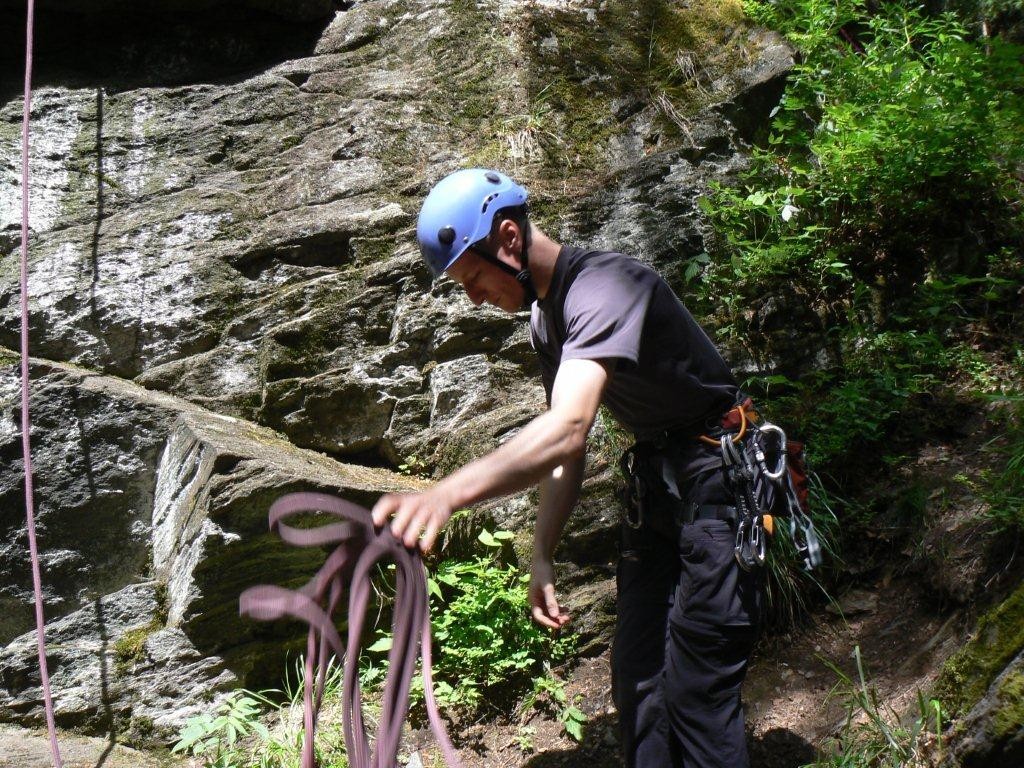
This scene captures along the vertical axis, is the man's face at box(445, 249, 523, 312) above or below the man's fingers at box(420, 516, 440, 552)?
above

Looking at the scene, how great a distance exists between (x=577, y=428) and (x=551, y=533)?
987mm

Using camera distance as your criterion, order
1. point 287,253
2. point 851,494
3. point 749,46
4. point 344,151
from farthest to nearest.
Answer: point 749,46, point 344,151, point 287,253, point 851,494

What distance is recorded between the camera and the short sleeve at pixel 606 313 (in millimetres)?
2117

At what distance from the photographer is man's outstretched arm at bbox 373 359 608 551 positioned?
1742 millimetres

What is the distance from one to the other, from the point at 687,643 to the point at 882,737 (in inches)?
43.3

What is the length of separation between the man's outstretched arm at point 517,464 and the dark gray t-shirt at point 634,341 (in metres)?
0.10

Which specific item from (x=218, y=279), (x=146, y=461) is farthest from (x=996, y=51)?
(x=146, y=461)

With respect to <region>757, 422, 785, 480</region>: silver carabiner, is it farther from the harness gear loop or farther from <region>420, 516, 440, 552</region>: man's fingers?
<region>420, 516, 440, 552</region>: man's fingers

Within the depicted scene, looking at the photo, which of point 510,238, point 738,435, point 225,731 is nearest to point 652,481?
point 738,435

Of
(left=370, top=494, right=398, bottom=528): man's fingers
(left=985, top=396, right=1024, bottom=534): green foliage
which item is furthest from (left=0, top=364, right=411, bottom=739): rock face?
(left=985, top=396, right=1024, bottom=534): green foliage

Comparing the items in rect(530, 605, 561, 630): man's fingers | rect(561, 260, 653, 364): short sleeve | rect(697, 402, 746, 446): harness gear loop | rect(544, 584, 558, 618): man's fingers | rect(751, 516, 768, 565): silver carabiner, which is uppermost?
rect(561, 260, 653, 364): short sleeve

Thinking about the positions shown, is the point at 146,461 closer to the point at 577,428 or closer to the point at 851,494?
the point at 577,428

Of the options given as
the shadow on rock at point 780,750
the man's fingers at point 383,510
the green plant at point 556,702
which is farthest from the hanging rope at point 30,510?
the shadow on rock at point 780,750

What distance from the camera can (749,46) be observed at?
6387 mm
